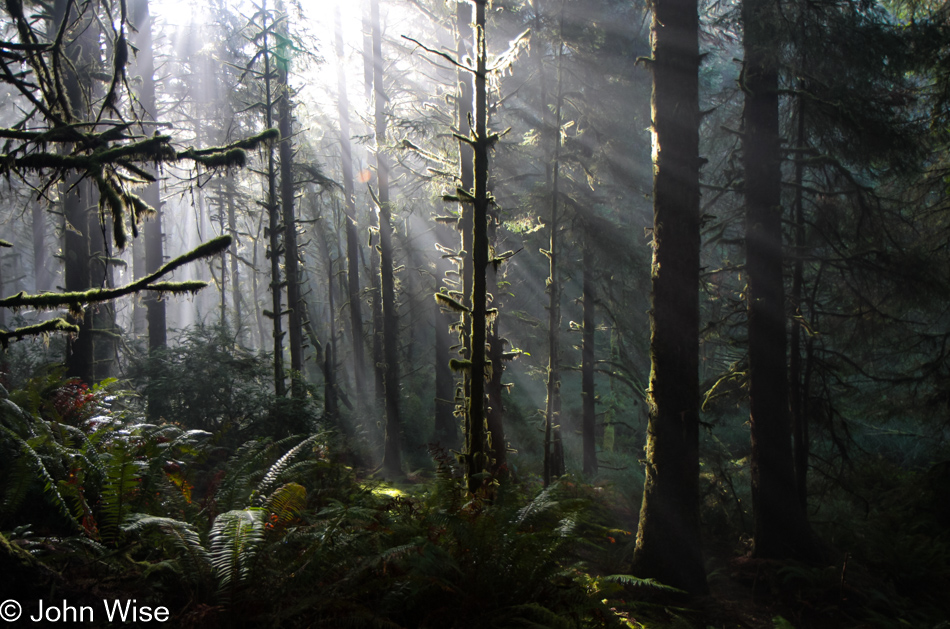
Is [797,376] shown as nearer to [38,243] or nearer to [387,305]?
[387,305]

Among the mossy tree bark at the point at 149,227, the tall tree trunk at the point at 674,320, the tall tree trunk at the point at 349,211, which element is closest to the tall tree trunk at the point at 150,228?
the mossy tree bark at the point at 149,227

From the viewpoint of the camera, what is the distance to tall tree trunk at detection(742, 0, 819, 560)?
8508mm

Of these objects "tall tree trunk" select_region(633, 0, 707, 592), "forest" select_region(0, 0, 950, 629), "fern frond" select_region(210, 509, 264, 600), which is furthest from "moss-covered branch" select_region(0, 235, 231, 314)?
"tall tree trunk" select_region(633, 0, 707, 592)

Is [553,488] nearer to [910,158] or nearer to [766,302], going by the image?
[766,302]

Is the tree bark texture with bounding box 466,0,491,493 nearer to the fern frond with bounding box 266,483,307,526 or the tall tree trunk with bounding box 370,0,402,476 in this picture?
the fern frond with bounding box 266,483,307,526

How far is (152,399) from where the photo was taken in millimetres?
11336

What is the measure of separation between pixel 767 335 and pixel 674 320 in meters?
3.15

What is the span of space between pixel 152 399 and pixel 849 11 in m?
15.0

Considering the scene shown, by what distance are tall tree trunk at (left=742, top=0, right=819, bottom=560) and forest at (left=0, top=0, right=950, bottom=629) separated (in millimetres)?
46

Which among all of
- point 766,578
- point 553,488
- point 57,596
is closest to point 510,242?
point 766,578

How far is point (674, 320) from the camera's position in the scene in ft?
21.9

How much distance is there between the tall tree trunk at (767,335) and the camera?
851cm

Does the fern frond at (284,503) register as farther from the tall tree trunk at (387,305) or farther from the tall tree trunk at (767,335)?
the tall tree trunk at (387,305)

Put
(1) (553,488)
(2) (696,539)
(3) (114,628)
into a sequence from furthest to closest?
(2) (696,539) < (1) (553,488) < (3) (114,628)
